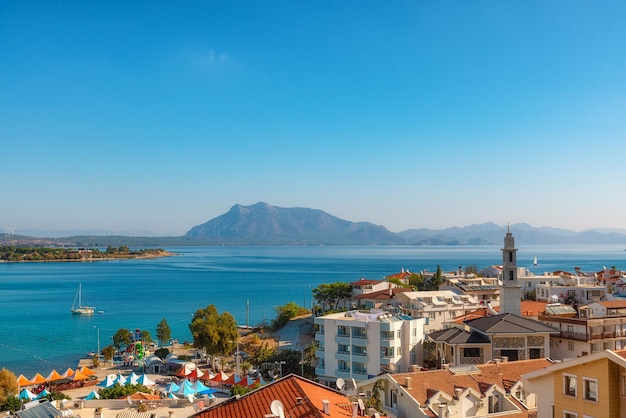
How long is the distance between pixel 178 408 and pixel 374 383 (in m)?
6.32

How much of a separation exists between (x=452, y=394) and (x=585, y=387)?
9.18 meters

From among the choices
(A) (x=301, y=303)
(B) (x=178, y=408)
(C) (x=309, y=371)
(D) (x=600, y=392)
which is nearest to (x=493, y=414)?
(D) (x=600, y=392)

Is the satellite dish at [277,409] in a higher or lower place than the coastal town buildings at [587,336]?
higher

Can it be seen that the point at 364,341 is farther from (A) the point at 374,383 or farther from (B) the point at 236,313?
(B) the point at 236,313

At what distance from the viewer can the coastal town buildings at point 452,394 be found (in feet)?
54.1

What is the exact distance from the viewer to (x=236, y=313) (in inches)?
3120

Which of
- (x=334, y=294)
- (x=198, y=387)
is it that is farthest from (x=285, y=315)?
(x=198, y=387)

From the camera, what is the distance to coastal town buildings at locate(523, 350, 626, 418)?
8.00 m

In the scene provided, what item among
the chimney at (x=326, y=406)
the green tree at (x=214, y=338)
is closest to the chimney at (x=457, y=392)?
the chimney at (x=326, y=406)

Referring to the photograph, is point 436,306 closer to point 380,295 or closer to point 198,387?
point 380,295

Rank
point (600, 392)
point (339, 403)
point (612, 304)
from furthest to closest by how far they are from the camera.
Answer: point (612, 304)
point (339, 403)
point (600, 392)

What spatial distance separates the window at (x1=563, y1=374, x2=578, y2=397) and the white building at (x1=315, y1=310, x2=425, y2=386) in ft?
75.7

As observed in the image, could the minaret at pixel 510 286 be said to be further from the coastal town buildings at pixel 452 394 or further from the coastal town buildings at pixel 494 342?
the coastal town buildings at pixel 452 394

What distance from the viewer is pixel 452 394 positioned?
17281mm
